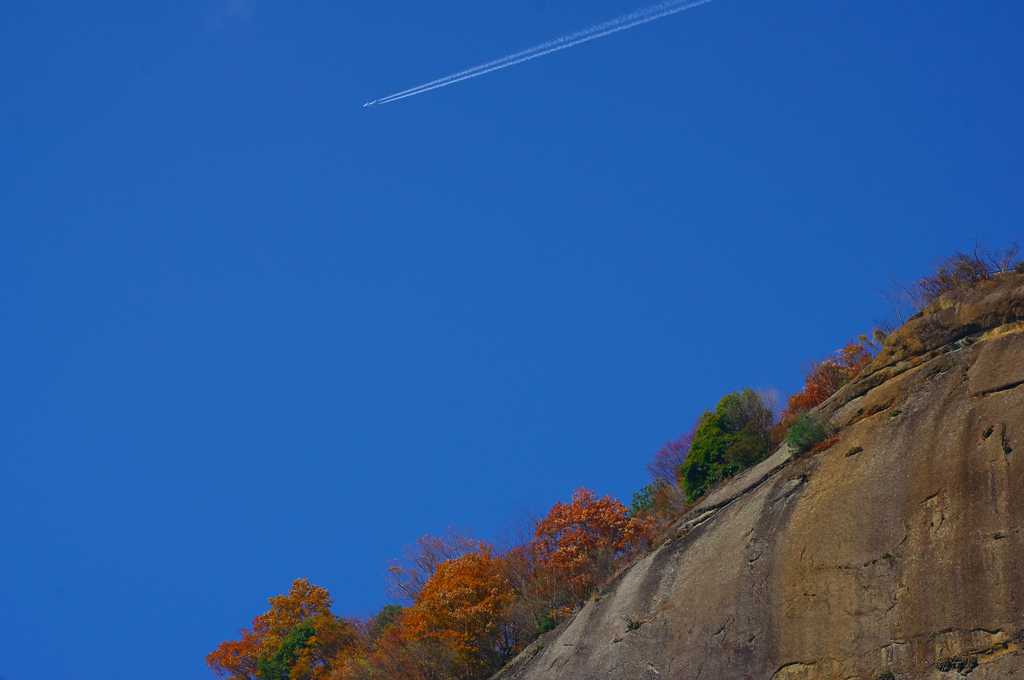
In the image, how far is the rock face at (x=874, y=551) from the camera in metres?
16.6

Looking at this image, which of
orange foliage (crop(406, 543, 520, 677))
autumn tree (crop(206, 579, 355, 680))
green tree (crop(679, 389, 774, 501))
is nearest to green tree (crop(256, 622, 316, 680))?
autumn tree (crop(206, 579, 355, 680))

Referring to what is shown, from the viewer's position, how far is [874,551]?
18.8 m

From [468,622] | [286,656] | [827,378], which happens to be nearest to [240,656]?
[286,656]

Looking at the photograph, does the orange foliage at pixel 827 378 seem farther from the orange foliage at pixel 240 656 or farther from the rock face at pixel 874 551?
the orange foliage at pixel 240 656

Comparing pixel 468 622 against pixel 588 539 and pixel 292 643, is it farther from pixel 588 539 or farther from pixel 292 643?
pixel 292 643

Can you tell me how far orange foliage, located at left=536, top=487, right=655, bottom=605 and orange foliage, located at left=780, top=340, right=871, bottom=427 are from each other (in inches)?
342

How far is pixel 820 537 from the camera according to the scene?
2027 cm

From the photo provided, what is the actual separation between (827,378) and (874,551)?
13.9 m

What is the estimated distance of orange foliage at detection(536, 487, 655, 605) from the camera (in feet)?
113

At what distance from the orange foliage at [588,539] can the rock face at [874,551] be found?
25.5 feet

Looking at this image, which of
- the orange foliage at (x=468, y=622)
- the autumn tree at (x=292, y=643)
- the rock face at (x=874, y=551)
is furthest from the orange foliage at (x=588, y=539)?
the autumn tree at (x=292, y=643)

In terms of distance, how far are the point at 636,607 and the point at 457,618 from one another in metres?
10.8

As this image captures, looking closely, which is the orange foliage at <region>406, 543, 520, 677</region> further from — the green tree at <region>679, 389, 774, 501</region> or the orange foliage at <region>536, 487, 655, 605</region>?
the green tree at <region>679, 389, 774, 501</region>

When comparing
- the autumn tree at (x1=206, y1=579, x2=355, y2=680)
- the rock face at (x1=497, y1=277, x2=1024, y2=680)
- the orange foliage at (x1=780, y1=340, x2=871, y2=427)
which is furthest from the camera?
the autumn tree at (x1=206, y1=579, x2=355, y2=680)
